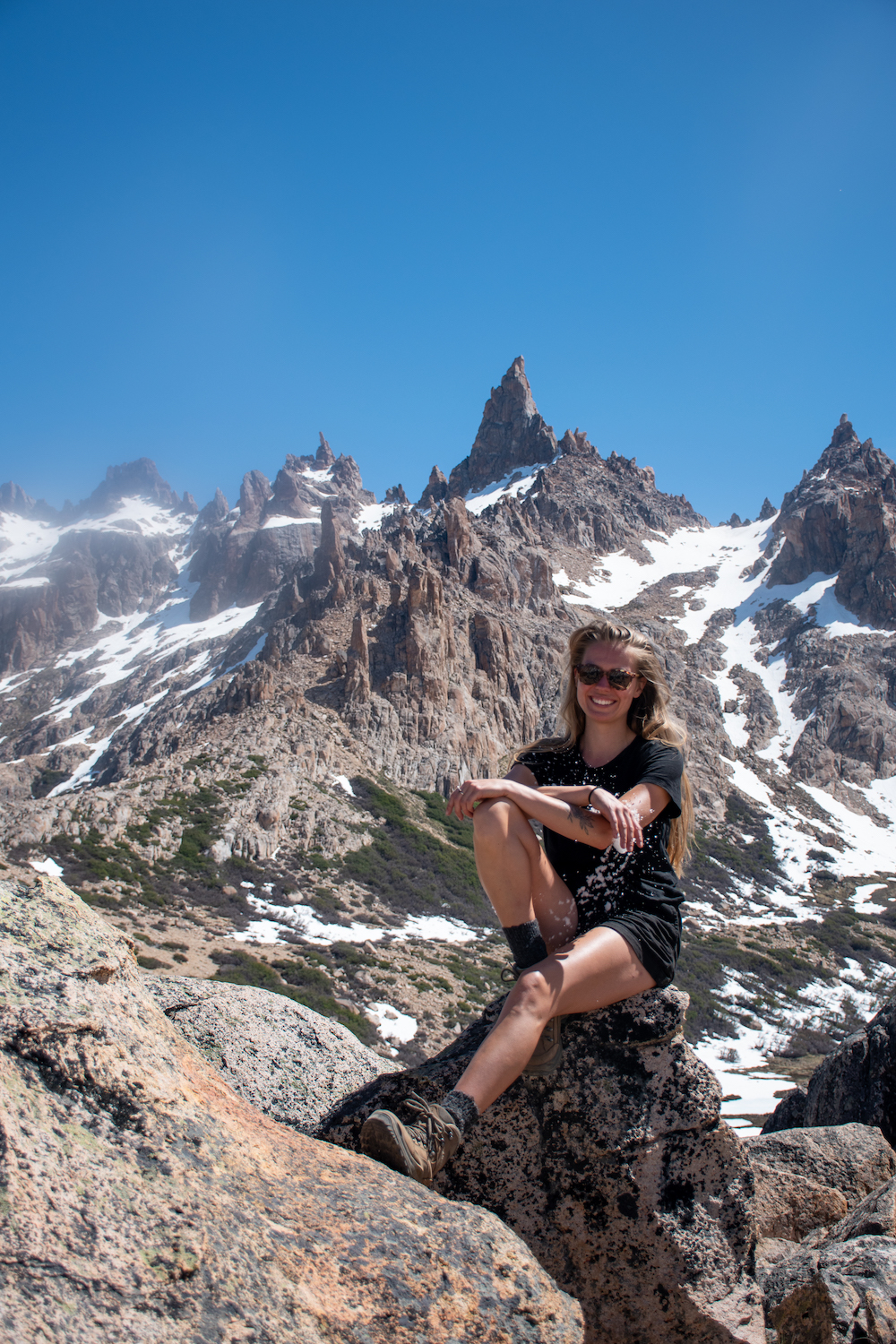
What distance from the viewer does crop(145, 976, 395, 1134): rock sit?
5.70m

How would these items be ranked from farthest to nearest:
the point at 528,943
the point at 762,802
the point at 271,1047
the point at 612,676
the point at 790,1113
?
the point at 762,802
the point at 790,1113
the point at 271,1047
the point at 612,676
the point at 528,943

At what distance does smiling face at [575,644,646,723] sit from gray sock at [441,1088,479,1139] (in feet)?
7.27

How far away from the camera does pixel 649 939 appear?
3.67 meters

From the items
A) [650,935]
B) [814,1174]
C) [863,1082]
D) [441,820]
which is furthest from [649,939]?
[441,820]

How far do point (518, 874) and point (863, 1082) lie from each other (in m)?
5.47

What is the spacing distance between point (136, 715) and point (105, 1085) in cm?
14232

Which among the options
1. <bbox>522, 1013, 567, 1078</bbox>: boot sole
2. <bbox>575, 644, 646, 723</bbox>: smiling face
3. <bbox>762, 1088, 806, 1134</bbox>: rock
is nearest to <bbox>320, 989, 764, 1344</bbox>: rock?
<bbox>522, 1013, 567, 1078</bbox>: boot sole

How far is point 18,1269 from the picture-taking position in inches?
71.8

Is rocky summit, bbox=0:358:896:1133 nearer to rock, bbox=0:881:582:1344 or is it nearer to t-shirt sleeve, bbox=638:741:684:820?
t-shirt sleeve, bbox=638:741:684:820

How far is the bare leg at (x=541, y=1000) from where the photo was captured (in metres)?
3.28

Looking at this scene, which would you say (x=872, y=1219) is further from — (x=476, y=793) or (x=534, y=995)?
(x=476, y=793)

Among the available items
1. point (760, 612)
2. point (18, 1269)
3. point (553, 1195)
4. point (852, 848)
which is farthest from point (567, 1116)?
point (760, 612)

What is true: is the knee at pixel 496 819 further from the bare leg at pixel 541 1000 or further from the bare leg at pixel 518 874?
the bare leg at pixel 541 1000

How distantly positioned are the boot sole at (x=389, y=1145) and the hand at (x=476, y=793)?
146 centimetres
